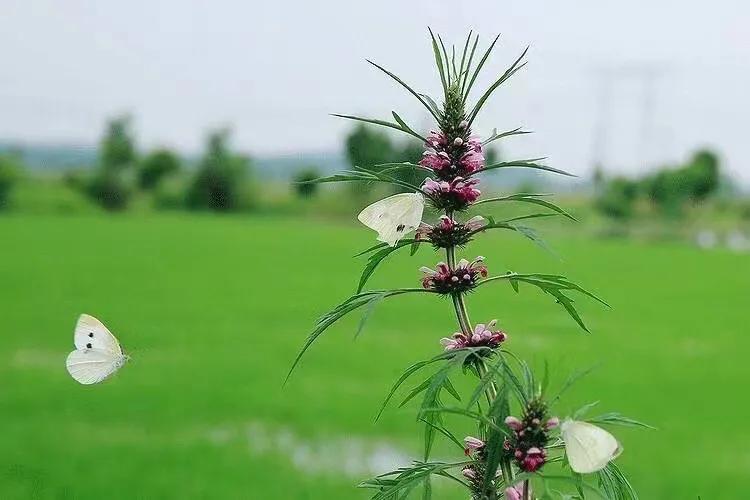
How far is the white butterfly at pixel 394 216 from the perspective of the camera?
2.12ft

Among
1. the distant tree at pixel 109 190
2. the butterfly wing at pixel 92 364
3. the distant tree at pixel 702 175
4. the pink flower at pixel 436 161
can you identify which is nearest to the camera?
the pink flower at pixel 436 161

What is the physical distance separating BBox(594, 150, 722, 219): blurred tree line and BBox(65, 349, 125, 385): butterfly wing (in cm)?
2501

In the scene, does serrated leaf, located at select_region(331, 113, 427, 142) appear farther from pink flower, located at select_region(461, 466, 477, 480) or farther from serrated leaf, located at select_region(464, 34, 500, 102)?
pink flower, located at select_region(461, 466, 477, 480)

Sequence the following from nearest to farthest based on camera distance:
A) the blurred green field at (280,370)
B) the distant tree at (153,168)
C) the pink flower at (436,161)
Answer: the pink flower at (436,161), the blurred green field at (280,370), the distant tree at (153,168)

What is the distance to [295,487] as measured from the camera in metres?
3.87

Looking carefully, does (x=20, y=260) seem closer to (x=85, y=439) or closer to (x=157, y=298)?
(x=157, y=298)

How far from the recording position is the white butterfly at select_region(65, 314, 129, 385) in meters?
0.83

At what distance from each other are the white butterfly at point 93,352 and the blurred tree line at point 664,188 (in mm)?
25005

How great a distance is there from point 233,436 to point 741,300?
322 inches

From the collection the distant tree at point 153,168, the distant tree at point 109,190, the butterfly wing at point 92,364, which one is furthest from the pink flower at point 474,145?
the distant tree at point 153,168

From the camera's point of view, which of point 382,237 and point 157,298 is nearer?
point 382,237

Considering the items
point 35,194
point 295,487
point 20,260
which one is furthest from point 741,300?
point 35,194

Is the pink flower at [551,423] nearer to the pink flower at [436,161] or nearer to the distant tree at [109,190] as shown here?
the pink flower at [436,161]

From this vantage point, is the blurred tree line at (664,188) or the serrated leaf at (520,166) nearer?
the serrated leaf at (520,166)
